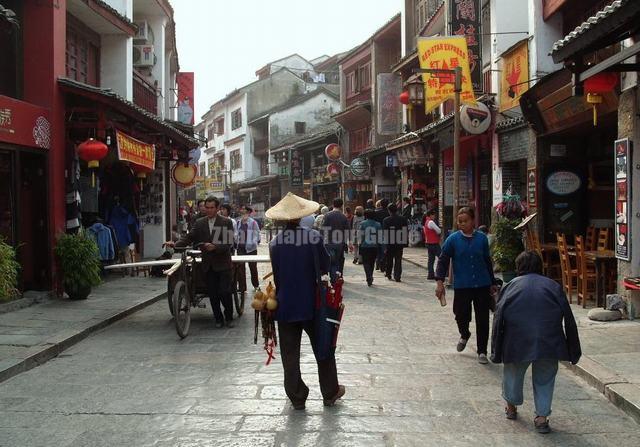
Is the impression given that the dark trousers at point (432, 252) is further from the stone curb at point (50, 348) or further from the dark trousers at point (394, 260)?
the stone curb at point (50, 348)

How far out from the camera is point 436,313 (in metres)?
10.7

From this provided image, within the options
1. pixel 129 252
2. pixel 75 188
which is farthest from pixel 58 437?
pixel 129 252

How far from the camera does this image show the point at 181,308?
28.8 ft

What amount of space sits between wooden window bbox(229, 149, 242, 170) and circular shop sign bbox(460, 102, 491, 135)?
37.8 metres

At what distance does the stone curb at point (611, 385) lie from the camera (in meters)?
5.45

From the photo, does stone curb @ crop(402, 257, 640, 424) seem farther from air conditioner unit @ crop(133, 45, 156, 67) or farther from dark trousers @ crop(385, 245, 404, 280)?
air conditioner unit @ crop(133, 45, 156, 67)

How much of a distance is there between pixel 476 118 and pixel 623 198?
22.8 feet

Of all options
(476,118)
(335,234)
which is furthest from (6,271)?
(476,118)

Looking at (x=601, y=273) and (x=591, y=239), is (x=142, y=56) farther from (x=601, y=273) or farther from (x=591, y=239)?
(x=601, y=273)

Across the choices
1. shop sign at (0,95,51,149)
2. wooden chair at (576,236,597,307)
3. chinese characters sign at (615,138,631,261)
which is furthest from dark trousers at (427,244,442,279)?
shop sign at (0,95,51,149)

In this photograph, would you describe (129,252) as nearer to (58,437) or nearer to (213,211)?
(213,211)

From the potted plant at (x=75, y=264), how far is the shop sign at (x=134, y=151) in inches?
69.2

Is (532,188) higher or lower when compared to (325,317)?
higher

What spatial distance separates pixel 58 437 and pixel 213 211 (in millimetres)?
4751
